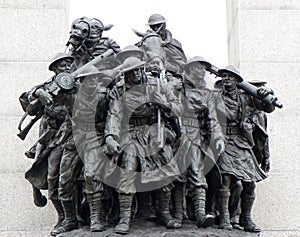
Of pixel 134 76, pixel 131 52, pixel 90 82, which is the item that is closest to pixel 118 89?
pixel 134 76

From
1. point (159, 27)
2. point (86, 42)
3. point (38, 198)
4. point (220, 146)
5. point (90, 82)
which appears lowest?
point (38, 198)

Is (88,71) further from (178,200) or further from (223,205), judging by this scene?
(223,205)

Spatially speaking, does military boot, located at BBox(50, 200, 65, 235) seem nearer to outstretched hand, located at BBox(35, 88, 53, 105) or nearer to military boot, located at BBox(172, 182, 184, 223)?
outstretched hand, located at BBox(35, 88, 53, 105)

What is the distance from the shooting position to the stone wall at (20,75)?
38.1ft

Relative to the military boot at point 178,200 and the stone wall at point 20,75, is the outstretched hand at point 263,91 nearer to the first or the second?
the military boot at point 178,200

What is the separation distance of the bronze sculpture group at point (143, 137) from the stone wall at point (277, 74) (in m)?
0.64

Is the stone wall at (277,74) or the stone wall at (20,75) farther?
the stone wall at (277,74)

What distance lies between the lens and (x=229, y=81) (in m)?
11.1

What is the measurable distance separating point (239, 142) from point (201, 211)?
3.34 feet

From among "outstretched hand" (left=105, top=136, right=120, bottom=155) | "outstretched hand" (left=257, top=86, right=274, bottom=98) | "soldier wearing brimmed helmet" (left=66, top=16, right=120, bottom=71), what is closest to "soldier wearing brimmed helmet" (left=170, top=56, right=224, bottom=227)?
"outstretched hand" (left=257, top=86, right=274, bottom=98)

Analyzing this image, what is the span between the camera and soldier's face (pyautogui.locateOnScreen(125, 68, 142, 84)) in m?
10.5

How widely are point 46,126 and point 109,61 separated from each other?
3.15 feet

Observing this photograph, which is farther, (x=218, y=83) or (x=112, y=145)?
(x=218, y=83)

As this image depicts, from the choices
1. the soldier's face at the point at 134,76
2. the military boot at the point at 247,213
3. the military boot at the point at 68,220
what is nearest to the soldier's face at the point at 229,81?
the soldier's face at the point at 134,76
